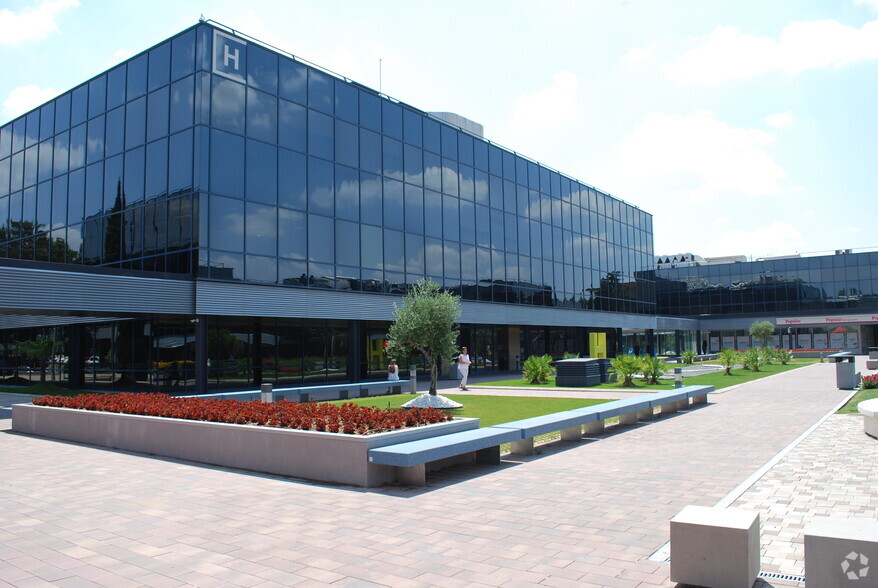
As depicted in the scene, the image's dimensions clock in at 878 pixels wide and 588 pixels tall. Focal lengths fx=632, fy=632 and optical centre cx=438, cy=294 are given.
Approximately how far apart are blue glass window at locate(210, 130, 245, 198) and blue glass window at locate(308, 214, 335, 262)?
350cm

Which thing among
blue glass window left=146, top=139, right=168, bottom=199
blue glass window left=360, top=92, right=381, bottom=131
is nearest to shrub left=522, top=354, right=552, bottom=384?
blue glass window left=360, top=92, right=381, bottom=131

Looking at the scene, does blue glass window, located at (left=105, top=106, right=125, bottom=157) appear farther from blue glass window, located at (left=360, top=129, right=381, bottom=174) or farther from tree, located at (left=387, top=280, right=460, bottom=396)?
tree, located at (left=387, top=280, right=460, bottom=396)

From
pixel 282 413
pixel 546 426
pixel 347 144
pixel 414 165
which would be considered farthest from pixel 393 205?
pixel 546 426

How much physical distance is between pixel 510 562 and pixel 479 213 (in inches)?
1247

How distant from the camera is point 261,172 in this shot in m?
24.2

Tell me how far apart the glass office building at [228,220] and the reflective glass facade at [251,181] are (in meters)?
0.08

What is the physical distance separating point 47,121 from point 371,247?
16720 mm

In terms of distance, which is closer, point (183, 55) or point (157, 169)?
point (183, 55)

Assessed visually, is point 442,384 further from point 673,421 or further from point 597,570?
point 597,570

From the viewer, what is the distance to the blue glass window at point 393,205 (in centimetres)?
3006

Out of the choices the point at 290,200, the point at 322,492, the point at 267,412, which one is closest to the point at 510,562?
the point at 322,492

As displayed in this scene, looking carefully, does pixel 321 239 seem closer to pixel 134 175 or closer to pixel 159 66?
pixel 134 175

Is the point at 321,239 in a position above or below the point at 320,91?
below

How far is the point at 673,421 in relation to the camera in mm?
15203
